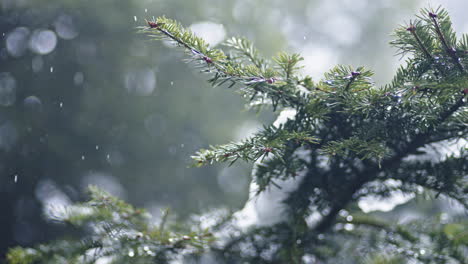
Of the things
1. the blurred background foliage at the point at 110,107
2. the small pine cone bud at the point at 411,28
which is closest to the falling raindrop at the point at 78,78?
the blurred background foliage at the point at 110,107

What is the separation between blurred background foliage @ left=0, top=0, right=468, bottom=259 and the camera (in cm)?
307

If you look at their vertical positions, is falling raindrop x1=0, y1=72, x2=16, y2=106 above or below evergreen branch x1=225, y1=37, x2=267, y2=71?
above

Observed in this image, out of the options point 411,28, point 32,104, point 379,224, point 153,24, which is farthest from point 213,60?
point 32,104

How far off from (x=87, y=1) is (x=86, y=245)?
329 cm

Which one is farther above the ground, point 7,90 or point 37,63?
point 37,63

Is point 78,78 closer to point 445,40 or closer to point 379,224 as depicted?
point 379,224

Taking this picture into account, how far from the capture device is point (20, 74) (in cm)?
307

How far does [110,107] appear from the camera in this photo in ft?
10.8

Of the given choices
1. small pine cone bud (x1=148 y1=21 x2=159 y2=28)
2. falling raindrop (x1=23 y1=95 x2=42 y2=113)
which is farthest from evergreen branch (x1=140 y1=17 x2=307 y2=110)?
falling raindrop (x1=23 y1=95 x2=42 y2=113)

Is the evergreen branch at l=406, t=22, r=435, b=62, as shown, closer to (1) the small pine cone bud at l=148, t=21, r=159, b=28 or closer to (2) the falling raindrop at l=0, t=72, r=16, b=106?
(1) the small pine cone bud at l=148, t=21, r=159, b=28

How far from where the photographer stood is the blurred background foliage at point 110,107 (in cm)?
307

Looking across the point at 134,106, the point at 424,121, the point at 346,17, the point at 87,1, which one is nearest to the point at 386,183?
the point at 424,121

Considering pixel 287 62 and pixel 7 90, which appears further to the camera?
pixel 7 90

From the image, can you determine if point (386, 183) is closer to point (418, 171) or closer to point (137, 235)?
point (418, 171)
